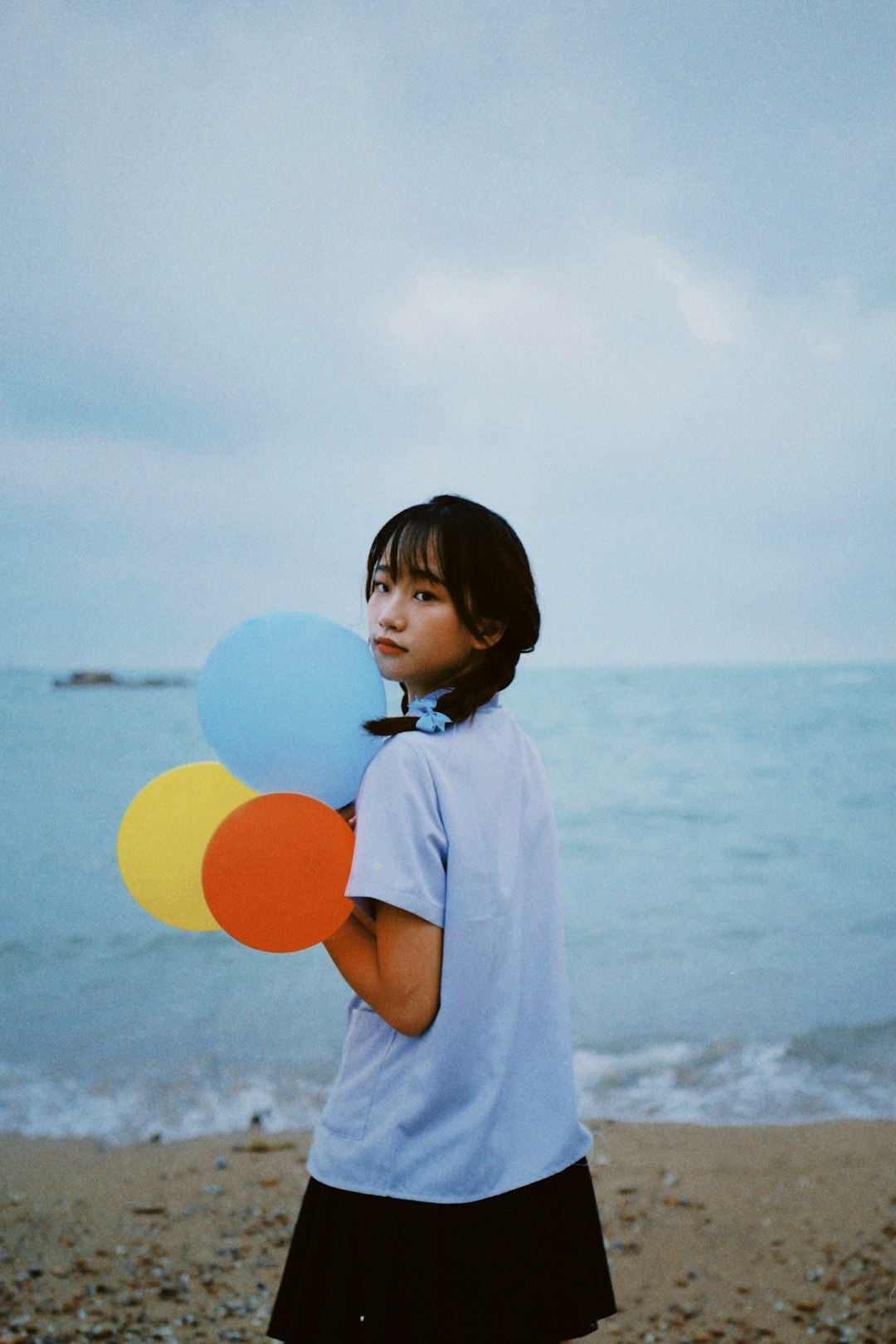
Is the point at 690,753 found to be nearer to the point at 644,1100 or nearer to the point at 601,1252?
the point at 644,1100

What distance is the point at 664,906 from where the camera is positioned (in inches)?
348

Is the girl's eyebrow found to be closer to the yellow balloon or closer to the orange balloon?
the orange balloon

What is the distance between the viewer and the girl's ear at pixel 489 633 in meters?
1.44

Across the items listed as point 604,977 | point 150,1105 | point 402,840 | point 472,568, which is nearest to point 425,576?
point 472,568

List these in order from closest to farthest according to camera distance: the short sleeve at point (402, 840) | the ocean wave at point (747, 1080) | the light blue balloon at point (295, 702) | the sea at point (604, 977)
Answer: the short sleeve at point (402, 840)
the light blue balloon at point (295, 702)
the ocean wave at point (747, 1080)
the sea at point (604, 977)

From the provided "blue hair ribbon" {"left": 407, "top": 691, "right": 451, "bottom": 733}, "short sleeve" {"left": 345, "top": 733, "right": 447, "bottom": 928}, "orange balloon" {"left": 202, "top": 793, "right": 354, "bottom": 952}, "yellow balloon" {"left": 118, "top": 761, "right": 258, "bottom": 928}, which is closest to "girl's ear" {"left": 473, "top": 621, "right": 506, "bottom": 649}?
"blue hair ribbon" {"left": 407, "top": 691, "right": 451, "bottom": 733}

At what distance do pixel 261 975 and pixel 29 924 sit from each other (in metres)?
2.40

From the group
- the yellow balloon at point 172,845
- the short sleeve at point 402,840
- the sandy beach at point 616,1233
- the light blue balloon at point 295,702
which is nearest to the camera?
the short sleeve at point 402,840

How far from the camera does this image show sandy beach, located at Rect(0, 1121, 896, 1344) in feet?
8.46

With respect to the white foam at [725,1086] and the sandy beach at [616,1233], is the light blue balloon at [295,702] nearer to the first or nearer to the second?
the sandy beach at [616,1233]

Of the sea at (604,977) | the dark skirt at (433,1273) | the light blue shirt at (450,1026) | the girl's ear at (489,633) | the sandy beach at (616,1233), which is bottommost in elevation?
the sea at (604,977)

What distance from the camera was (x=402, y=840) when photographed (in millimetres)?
1198

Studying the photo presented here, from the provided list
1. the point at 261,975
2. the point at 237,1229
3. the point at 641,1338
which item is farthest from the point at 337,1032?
the point at 641,1338

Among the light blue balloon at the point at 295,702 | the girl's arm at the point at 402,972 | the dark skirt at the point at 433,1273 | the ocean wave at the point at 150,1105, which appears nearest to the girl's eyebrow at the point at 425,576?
the light blue balloon at the point at 295,702
